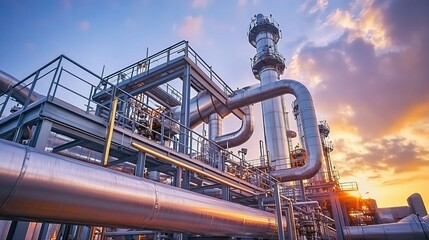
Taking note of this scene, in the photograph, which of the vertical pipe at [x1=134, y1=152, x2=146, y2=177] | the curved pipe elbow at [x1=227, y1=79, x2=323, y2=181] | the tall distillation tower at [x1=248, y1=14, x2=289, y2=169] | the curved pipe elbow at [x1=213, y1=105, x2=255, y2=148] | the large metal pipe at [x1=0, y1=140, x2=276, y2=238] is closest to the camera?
the large metal pipe at [x1=0, y1=140, x2=276, y2=238]

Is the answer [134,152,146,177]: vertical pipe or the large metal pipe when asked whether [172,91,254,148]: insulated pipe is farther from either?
the large metal pipe

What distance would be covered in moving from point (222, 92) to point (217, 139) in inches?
233

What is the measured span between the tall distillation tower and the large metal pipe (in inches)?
574

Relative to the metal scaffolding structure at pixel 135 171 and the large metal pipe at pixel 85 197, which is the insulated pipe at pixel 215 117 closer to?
the metal scaffolding structure at pixel 135 171

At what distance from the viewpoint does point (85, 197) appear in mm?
3158

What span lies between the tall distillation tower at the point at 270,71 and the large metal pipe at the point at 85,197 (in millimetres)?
14571

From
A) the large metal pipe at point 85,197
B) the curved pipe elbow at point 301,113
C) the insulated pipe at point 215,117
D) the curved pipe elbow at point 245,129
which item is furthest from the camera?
the curved pipe elbow at point 245,129

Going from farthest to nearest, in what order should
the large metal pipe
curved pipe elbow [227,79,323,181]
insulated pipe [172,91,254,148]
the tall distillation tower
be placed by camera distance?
the tall distillation tower → insulated pipe [172,91,254,148] → curved pipe elbow [227,79,323,181] → the large metal pipe

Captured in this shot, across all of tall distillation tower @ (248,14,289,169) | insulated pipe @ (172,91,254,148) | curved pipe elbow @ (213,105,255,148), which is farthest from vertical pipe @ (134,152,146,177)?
tall distillation tower @ (248,14,289,169)

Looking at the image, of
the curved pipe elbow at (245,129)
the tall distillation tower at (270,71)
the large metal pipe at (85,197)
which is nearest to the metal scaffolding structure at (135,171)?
the large metal pipe at (85,197)

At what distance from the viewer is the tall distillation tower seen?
66.9 feet

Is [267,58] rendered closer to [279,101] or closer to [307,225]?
[279,101]

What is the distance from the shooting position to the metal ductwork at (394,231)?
13.4 meters

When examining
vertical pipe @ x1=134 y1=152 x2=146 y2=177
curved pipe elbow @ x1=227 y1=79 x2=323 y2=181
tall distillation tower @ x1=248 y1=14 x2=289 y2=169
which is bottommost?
vertical pipe @ x1=134 y1=152 x2=146 y2=177
